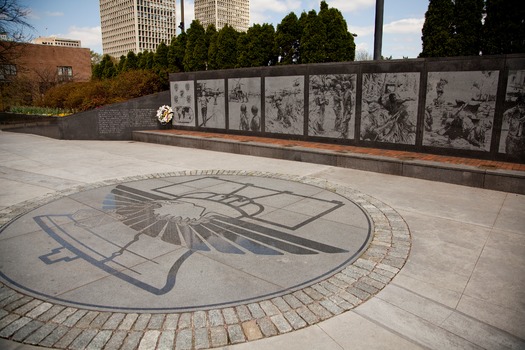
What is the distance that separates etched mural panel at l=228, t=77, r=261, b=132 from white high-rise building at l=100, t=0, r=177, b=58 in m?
145

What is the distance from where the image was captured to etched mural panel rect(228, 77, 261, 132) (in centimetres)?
1318

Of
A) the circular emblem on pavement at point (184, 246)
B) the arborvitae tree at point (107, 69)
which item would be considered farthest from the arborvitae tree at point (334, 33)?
the arborvitae tree at point (107, 69)

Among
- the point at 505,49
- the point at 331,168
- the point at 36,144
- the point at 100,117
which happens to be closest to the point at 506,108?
the point at 505,49

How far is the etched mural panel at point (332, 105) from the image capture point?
10.8 metres

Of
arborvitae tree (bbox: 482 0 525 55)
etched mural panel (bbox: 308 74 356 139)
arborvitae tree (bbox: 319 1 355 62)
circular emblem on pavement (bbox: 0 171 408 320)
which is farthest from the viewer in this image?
arborvitae tree (bbox: 319 1 355 62)

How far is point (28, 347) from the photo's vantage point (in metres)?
2.84

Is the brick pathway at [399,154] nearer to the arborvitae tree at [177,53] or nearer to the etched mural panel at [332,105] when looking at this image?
the etched mural panel at [332,105]

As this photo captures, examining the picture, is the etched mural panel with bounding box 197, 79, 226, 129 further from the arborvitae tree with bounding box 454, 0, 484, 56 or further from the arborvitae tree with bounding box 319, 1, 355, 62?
the arborvitae tree with bounding box 454, 0, 484, 56

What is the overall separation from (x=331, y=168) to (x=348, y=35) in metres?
7.45

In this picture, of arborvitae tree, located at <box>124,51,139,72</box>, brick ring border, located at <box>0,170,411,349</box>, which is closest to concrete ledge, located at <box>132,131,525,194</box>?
brick ring border, located at <box>0,170,411,349</box>

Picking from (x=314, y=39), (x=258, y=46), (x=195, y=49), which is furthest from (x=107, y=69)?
(x=314, y=39)

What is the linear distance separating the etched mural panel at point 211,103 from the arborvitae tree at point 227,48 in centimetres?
276

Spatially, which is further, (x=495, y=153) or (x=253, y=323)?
(x=495, y=153)

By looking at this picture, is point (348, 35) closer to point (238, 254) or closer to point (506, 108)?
point (506, 108)
